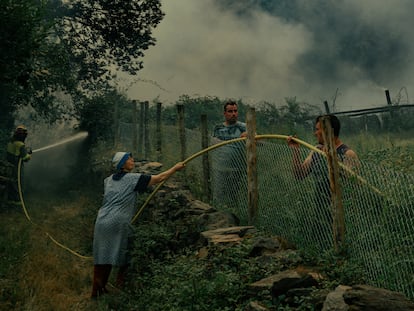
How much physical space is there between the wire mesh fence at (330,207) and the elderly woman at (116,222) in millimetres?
1560

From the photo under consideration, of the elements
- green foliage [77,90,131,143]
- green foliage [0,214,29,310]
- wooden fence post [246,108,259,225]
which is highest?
green foliage [77,90,131,143]

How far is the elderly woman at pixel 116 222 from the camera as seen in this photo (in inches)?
257

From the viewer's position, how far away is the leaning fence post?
193 inches

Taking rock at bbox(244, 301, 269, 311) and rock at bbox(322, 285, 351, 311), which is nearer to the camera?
rock at bbox(322, 285, 351, 311)

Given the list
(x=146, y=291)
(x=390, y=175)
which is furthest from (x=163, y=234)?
(x=390, y=175)

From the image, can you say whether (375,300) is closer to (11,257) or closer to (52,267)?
(52,267)

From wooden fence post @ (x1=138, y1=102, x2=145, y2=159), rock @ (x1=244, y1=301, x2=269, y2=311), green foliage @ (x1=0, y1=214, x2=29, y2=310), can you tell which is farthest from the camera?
wooden fence post @ (x1=138, y1=102, x2=145, y2=159)

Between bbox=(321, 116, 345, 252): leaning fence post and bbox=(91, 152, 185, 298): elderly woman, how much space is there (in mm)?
2774

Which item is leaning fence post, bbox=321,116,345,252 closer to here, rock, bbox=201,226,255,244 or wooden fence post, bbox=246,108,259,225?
rock, bbox=201,226,255,244

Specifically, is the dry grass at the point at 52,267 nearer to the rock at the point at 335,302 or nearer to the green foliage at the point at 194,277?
the green foliage at the point at 194,277

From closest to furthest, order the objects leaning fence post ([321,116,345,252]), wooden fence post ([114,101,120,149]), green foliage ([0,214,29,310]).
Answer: leaning fence post ([321,116,345,252]), green foliage ([0,214,29,310]), wooden fence post ([114,101,120,149])

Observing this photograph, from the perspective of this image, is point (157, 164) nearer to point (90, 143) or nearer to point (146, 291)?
point (146, 291)

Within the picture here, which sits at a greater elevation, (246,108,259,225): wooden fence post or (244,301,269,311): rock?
(246,108,259,225): wooden fence post

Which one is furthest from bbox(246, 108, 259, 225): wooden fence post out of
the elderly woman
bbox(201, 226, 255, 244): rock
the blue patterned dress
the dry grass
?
the dry grass
